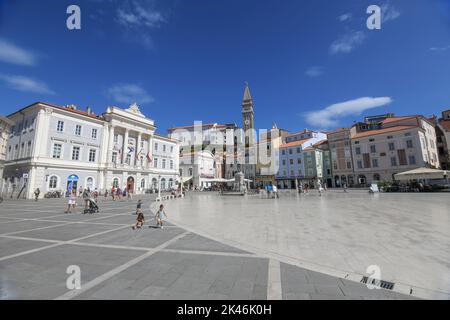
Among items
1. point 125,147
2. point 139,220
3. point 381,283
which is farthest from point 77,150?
point 381,283

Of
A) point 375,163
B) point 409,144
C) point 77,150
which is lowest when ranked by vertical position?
point 375,163

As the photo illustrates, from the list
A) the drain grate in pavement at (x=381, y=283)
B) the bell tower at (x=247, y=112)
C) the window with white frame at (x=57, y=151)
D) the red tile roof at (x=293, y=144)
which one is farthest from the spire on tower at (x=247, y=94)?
the drain grate in pavement at (x=381, y=283)

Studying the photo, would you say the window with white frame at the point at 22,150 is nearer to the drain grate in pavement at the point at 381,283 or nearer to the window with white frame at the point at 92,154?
the window with white frame at the point at 92,154

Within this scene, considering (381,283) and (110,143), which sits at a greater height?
(110,143)

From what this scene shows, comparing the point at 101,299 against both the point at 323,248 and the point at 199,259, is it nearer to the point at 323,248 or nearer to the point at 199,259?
the point at 199,259

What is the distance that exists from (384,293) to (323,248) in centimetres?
232

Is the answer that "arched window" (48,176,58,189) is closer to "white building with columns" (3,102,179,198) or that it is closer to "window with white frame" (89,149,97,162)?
"white building with columns" (3,102,179,198)

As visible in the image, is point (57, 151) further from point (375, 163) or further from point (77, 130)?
point (375, 163)

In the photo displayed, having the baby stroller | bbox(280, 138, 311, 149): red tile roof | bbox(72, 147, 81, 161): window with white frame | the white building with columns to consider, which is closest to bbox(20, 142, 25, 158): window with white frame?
the white building with columns

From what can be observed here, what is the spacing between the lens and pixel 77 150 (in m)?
31.1

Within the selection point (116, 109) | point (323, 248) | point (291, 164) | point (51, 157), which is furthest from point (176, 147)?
point (323, 248)

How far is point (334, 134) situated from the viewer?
→ 5000cm

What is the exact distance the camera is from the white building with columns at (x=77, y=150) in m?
27.3

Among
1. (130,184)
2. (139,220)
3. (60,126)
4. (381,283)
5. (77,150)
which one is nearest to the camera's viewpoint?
(381,283)
